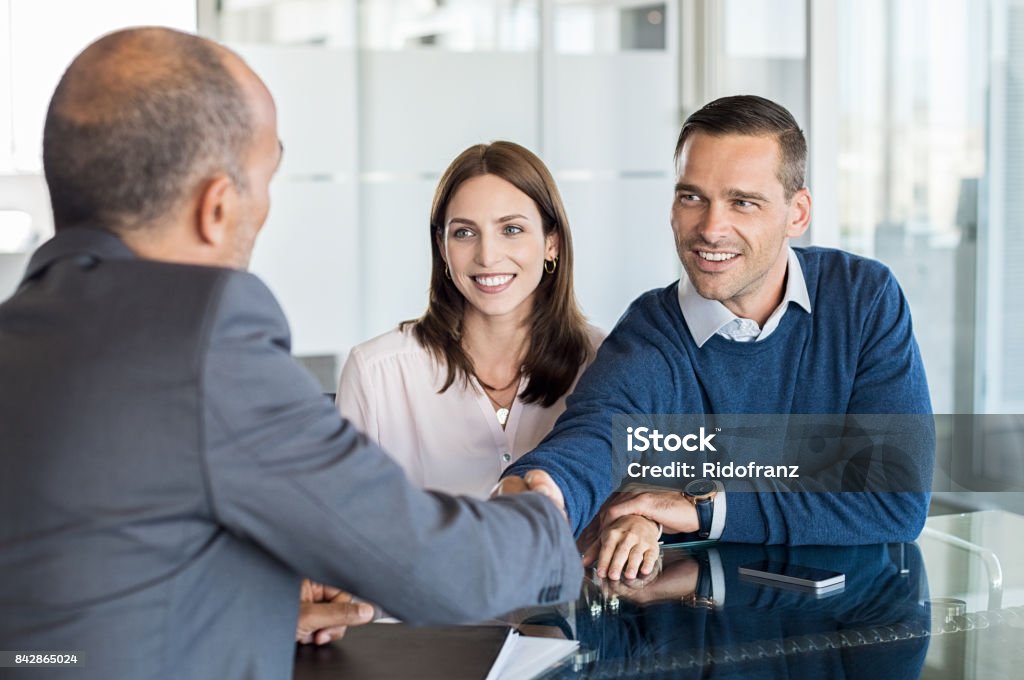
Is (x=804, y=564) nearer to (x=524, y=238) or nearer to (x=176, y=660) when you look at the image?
(x=524, y=238)

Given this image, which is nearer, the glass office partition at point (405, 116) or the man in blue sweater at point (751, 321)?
the man in blue sweater at point (751, 321)

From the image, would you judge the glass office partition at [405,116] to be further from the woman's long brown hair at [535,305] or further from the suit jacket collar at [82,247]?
the suit jacket collar at [82,247]

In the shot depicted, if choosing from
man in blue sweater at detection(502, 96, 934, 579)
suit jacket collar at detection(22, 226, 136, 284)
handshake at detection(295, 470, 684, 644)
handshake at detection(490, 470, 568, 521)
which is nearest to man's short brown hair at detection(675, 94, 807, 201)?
man in blue sweater at detection(502, 96, 934, 579)

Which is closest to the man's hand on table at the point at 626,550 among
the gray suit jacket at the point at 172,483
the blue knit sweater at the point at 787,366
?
the blue knit sweater at the point at 787,366

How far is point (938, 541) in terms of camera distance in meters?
1.98

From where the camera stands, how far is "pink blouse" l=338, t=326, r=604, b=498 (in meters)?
2.29

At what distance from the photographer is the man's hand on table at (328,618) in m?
1.37

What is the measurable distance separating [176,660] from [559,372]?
1.44 meters

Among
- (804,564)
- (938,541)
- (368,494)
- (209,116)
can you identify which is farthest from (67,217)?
(938,541)

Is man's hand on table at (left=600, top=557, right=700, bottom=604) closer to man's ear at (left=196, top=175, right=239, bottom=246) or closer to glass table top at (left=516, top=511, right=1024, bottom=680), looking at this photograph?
glass table top at (left=516, top=511, right=1024, bottom=680)

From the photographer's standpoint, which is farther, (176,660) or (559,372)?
(559,372)

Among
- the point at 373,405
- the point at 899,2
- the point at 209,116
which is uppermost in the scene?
the point at 899,2

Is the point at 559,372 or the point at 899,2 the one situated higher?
the point at 899,2

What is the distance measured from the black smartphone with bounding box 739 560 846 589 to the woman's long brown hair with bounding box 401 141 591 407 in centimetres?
68
